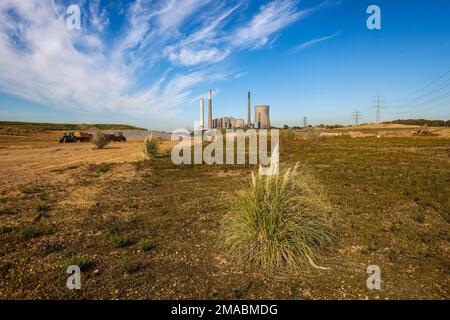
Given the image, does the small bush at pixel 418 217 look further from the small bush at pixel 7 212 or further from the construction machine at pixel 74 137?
the construction machine at pixel 74 137

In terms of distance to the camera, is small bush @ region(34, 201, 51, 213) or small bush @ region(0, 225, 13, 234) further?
small bush @ region(34, 201, 51, 213)

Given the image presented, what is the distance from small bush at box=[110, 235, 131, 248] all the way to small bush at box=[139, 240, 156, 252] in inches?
10.9

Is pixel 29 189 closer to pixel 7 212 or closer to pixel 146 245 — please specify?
pixel 7 212

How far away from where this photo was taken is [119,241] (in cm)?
479

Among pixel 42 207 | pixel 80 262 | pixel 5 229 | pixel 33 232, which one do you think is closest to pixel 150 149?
pixel 42 207

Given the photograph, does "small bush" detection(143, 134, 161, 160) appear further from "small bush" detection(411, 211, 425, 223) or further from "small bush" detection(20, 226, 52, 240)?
"small bush" detection(411, 211, 425, 223)

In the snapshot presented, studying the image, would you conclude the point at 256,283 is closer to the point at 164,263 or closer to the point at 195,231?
the point at 164,263

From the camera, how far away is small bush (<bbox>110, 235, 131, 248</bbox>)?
474 centimetres

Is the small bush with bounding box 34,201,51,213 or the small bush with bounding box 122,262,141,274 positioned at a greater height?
the small bush with bounding box 34,201,51,213

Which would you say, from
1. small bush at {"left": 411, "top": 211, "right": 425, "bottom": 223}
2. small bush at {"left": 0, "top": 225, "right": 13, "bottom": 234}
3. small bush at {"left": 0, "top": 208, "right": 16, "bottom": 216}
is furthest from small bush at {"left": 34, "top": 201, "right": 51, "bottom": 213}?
small bush at {"left": 411, "top": 211, "right": 425, "bottom": 223}

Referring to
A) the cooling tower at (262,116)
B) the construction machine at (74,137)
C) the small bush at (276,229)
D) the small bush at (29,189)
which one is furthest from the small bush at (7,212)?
the cooling tower at (262,116)

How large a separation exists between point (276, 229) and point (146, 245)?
2.22m

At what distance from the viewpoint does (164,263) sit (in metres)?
4.18
